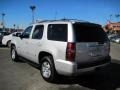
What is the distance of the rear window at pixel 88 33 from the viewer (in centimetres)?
698

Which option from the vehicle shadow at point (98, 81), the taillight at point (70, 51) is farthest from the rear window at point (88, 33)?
the vehicle shadow at point (98, 81)

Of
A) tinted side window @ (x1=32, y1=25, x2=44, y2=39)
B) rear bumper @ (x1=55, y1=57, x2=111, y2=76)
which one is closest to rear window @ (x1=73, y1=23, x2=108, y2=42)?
rear bumper @ (x1=55, y1=57, x2=111, y2=76)

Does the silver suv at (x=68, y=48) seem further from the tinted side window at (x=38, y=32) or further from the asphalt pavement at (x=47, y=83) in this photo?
the asphalt pavement at (x=47, y=83)

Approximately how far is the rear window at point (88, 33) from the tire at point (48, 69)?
127 cm

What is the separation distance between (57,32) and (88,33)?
993 millimetres

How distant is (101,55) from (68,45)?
4.75ft

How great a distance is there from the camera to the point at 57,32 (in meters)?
7.44

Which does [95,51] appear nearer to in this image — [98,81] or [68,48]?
[68,48]

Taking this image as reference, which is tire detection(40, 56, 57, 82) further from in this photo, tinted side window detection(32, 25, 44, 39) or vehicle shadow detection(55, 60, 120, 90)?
tinted side window detection(32, 25, 44, 39)

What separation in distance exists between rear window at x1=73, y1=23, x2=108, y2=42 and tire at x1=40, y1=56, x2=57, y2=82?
1.27 m

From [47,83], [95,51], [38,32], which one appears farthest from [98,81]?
[38,32]

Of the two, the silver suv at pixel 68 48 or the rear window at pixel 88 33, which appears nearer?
the silver suv at pixel 68 48

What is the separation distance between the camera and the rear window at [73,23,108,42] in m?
6.98

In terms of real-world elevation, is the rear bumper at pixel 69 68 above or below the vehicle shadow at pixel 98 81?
above
